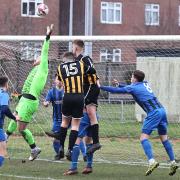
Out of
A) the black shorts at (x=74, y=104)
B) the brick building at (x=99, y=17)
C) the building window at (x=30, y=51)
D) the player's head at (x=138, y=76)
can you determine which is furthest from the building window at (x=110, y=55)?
the brick building at (x=99, y=17)

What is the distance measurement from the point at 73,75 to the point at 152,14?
1729 inches

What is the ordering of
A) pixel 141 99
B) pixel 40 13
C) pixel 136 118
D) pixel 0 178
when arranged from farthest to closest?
pixel 136 118
pixel 40 13
pixel 141 99
pixel 0 178

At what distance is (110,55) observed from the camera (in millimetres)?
17812

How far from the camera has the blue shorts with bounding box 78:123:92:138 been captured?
13.6 metres

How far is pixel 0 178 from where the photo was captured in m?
12.2

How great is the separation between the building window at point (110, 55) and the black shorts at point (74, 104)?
445cm

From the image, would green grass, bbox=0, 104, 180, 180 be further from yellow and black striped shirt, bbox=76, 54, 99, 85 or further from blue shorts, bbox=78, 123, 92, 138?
yellow and black striped shirt, bbox=76, 54, 99, 85

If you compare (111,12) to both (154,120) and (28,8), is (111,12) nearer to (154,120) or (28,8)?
(28,8)

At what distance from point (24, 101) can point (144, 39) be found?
2.85 m

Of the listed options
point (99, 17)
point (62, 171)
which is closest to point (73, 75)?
point (62, 171)

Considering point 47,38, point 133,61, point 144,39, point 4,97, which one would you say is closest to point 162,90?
point 133,61

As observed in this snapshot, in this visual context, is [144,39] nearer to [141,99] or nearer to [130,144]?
[141,99]

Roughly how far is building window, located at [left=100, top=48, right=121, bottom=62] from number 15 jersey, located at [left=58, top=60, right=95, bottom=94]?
4.30 metres

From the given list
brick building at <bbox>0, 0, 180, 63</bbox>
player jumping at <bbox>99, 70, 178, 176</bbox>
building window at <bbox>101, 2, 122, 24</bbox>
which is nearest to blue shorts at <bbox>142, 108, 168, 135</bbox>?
player jumping at <bbox>99, 70, 178, 176</bbox>
